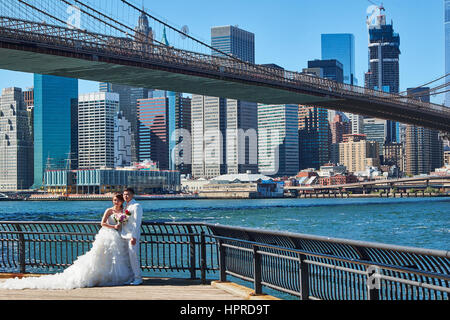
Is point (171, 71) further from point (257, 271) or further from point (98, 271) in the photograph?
point (257, 271)

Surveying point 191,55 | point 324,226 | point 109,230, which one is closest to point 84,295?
point 109,230

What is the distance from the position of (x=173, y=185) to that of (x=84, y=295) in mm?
176708

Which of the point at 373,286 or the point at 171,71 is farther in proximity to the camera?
the point at 171,71

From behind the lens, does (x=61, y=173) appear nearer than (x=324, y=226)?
No

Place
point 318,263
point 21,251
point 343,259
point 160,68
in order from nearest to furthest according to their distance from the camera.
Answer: point 343,259
point 318,263
point 21,251
point 160,68

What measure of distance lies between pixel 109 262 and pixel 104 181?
160821mm

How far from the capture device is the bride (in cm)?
925

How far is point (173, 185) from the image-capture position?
18500 centimetres

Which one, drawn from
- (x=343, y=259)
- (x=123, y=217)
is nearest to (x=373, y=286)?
(x=343, y=259)

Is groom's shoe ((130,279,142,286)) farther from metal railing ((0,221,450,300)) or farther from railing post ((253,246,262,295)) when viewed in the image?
railing post ((253,246,262,295))

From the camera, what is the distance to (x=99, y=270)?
930cm

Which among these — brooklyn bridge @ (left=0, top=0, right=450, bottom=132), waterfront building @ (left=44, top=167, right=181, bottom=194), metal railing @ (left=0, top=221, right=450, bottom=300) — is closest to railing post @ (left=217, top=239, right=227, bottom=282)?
metal railing @ (left=0, top=221, right=450, bottom=300)

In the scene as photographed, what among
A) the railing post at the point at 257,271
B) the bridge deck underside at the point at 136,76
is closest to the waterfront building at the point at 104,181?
the bridge deck underside at the point at 136,76
